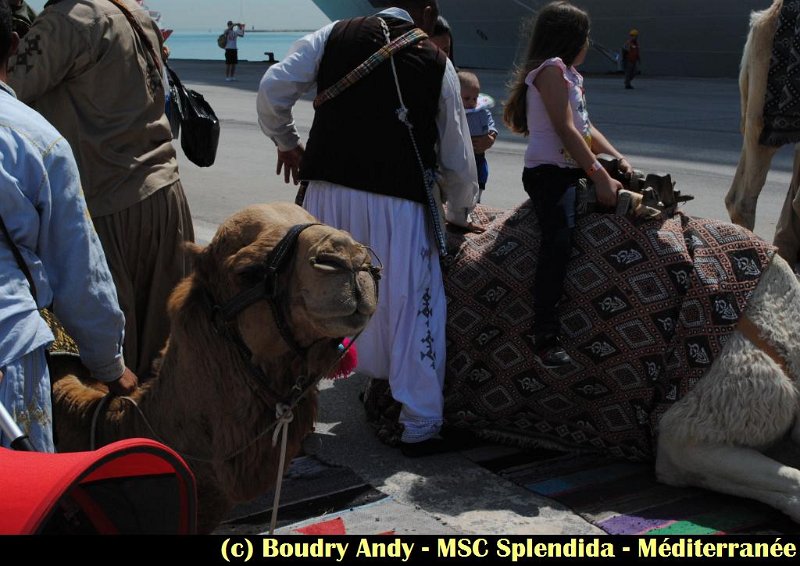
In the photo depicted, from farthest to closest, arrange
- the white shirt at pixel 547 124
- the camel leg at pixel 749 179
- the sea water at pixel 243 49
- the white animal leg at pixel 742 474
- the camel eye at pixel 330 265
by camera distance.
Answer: the sea water at pixel 243 49, the camel leg at pixel 749 179, the white shirt at pixel 547 124, the white animal leg at pixel 742 474, the camel eye at pixel 330 265

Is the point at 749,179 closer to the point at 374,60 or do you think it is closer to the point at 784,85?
the point at 784,85

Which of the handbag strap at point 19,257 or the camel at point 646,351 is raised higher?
the handbag strap at point 19,257

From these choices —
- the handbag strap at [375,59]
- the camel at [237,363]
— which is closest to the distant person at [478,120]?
the handbag strap at [375,59]

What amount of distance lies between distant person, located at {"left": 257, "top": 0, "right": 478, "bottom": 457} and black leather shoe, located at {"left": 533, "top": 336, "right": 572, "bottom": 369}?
0.48 m

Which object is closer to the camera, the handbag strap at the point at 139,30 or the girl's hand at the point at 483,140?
the handbag strap at the point at 139,30

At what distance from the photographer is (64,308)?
8.77 feet

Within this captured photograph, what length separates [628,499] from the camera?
4141 millimetres

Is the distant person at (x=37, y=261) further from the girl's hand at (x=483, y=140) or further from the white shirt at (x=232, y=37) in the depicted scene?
the white shirt at (x=232, y=37)

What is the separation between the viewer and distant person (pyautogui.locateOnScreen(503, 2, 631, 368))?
4.40m

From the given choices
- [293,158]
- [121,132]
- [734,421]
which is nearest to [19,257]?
[121,132]

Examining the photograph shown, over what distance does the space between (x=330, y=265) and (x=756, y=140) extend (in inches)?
204

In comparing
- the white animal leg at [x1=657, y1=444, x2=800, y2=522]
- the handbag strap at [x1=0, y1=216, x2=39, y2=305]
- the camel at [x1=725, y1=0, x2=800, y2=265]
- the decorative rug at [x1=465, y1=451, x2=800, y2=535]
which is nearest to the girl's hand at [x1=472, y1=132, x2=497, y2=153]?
the camel at [x1=725, y1=0, x2=800, y2=265]

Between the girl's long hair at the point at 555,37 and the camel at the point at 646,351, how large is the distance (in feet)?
2.15

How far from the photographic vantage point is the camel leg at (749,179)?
7.02m
